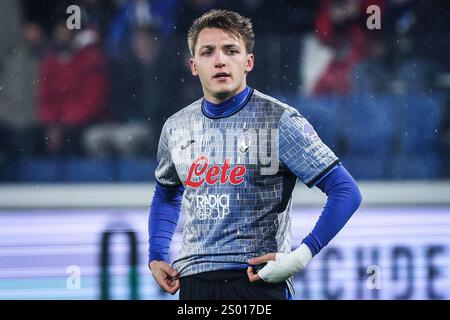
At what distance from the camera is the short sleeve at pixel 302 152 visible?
116 inches

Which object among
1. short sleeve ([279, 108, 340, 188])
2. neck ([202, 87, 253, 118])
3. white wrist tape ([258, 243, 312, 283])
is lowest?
white wrist tape ([258, 243, 312, 283])

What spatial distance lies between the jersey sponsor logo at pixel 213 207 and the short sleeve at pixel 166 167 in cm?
20

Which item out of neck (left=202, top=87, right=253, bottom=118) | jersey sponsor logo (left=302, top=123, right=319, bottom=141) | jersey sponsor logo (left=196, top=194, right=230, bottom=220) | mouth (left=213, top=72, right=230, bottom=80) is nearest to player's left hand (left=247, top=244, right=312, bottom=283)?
jersey sponsor logo (left=196, top=194, right=230, bottom=220)

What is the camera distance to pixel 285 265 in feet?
9.61

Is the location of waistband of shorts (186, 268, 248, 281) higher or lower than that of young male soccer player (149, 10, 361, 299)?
lower

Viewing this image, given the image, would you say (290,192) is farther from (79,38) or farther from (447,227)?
(79,38)

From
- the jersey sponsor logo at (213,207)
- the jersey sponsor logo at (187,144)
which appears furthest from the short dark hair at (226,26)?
the jersey sponsor logo at (213,207)

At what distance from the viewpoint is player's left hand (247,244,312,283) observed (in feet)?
9.52

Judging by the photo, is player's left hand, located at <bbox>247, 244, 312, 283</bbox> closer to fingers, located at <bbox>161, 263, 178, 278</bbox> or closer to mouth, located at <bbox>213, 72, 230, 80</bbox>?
fingers, located at <bbox>161, 263, 178, 278</bbox>

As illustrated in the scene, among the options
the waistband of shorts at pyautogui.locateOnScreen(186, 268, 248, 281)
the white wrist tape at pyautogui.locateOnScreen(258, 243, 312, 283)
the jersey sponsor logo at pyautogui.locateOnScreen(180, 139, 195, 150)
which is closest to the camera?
the white wrist tape at pyautogui.locateOnScreen(258, 243, 312, 283)

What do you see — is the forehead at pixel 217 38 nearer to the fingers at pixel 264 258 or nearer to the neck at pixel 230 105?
the neck at pixel 230 105

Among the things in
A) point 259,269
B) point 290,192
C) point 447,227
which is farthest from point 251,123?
point 447,227

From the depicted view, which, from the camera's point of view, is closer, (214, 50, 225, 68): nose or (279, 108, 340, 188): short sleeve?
(279, 108, 340, 188): short sleeve

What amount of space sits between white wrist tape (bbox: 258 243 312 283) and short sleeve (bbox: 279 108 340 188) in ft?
0.73
